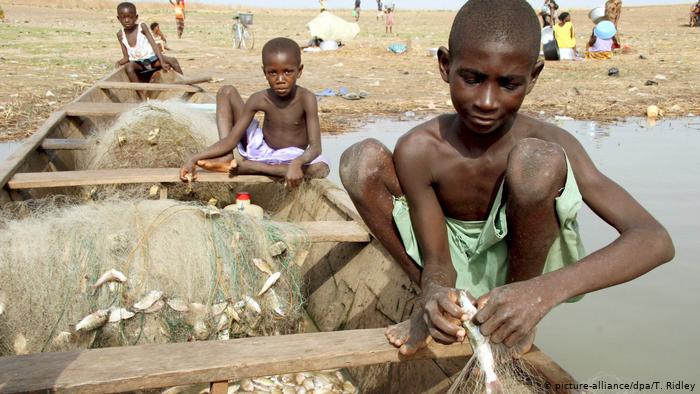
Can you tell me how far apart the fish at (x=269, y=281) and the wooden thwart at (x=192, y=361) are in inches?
A: 32.0

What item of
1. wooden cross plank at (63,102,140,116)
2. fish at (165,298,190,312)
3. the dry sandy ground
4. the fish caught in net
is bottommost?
the dry sandy ground

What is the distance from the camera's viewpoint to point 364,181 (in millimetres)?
2047

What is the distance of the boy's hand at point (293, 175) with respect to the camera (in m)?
3.46

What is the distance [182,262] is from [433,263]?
984 mm

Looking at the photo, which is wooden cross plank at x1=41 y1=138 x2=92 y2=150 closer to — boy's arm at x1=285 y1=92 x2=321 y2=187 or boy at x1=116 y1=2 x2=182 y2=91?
boy's arm at x1=285 y1=92 x2=321 y2=187

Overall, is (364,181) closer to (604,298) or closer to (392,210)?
(392,210)

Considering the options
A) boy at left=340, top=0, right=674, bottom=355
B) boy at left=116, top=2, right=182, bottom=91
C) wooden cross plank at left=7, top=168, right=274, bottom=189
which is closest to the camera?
boy at left=340, top=0, right=674, bottom=355

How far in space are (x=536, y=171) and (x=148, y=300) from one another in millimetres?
1438

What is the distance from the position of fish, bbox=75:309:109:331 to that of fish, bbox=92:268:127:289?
0.10m

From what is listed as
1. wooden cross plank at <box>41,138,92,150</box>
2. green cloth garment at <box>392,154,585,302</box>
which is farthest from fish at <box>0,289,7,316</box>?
wooden cross plank at <box>41,138,92,150</box>

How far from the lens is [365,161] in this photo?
2033 mm

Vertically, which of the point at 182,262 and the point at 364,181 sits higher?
the point at 364,181

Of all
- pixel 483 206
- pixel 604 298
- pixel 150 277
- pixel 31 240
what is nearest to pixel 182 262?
pixel 150 277

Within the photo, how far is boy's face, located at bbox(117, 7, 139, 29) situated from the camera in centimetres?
734
